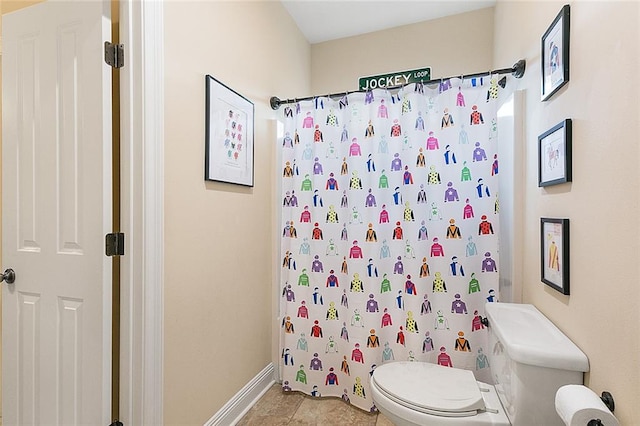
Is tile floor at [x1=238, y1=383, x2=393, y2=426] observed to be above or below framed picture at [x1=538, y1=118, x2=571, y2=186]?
below

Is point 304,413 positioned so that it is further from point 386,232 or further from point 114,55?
point 114,55

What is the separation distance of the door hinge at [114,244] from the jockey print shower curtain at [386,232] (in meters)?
1.04

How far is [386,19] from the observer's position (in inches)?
104

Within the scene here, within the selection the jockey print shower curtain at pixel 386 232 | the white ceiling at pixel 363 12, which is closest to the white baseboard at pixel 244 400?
the jockey print shower curtain at pixel 386 232

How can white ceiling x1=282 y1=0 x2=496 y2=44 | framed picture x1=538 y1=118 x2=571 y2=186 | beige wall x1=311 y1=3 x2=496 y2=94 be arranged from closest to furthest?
framed picture x1=538 y1=118 x2=571 y2=186 → white ceiling x1=282 y1=0 x2=496 y2=44 → beige wall x1=311 y1=3 x2=496 y2=94

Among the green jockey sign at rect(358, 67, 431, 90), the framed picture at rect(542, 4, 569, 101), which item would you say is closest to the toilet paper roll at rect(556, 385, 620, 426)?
the framed picture at rect(542, 4, 569, 101)

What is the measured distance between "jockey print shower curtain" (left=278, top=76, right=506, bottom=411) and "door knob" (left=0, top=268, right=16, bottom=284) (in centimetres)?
130

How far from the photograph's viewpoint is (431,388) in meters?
1.36

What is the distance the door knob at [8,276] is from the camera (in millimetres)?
1412

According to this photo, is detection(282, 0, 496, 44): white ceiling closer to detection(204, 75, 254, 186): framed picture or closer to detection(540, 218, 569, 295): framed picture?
detection(204, 75, 254, 186): framed picture

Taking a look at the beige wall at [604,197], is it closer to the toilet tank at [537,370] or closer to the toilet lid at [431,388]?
the toilet tank at [537,370]

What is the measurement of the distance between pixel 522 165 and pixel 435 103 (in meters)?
0.57

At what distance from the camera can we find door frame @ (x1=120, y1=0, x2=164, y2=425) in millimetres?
1220

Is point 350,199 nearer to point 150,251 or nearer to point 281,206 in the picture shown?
point 281,206
